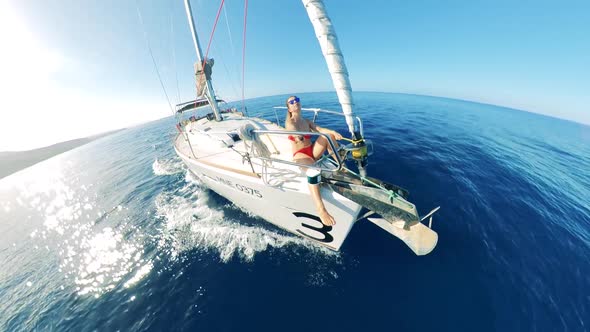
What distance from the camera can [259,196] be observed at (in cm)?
504

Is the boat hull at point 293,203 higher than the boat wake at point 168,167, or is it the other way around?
the boat wake at point 168,167

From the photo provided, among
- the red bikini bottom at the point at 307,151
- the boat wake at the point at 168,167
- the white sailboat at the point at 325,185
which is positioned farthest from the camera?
the boat wake at the point at 168,167

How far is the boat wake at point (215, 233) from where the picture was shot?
5590 millimetres

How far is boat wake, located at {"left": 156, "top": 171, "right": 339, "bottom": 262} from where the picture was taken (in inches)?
220

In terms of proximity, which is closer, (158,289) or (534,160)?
(158,289)

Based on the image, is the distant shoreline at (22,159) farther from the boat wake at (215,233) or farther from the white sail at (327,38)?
the white sail at (327,38)

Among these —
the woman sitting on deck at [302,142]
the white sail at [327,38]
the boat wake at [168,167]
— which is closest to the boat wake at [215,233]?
the woman sitting on deck at [302,142]

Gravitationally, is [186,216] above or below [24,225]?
above

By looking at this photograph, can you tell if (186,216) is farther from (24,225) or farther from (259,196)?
(24,225)

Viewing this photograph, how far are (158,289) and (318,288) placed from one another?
448cm

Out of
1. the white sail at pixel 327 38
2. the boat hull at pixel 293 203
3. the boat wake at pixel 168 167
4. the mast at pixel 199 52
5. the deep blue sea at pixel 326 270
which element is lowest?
the deep blue sea at pixel 326 270

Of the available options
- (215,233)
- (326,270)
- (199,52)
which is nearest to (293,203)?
(326,270)

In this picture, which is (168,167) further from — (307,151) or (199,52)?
(307,151)

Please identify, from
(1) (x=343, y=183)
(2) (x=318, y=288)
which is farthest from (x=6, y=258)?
(1) (x=343, y=183)
